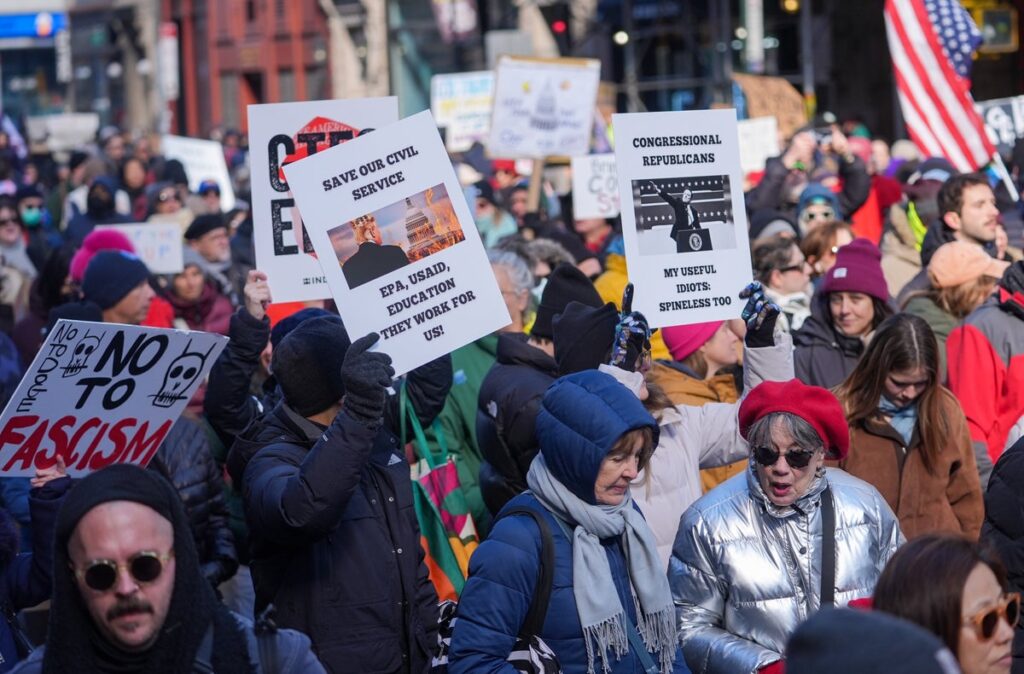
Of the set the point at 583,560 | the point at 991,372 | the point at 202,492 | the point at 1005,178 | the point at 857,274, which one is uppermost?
the point at 857,274

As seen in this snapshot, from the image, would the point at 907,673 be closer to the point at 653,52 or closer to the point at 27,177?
the point at 27,177

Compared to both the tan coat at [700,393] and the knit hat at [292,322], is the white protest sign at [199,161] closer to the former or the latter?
the knit hat at [292,322]

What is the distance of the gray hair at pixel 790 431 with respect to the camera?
176 inches

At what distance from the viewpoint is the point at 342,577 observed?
4434 mm

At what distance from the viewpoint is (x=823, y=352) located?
6797 mm

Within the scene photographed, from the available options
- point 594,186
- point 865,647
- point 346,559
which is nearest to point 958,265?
point 346,559

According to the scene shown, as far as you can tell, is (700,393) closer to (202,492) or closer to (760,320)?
(760,320)

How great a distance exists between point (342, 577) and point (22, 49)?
2346 inches

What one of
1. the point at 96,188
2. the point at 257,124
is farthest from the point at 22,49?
the point at 257,124

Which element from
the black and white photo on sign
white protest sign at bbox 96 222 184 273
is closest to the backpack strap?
the black and white photo on sign

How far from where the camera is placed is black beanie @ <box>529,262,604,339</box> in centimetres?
618

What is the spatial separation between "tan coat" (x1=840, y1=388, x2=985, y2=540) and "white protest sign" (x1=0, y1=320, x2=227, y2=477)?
7.27ft

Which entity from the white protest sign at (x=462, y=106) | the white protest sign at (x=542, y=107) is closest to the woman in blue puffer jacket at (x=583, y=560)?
the white protest sign at (x=542, y=107)

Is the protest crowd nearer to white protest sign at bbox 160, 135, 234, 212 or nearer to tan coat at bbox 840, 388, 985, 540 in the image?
tan coat at bbox 840, 388, 985, 540
